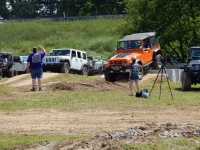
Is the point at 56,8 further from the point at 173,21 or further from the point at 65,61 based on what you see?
the point at 65,61

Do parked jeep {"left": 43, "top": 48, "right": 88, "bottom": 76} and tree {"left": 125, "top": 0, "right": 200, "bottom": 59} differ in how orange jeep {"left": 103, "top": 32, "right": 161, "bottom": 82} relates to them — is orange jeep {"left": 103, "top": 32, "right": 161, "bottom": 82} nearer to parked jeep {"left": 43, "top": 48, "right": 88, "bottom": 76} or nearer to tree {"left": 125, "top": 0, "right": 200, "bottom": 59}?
parked jeep {"left": 43, "top": 48, "right": 88, "bottom": 76}

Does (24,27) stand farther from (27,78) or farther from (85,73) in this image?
(27,78)

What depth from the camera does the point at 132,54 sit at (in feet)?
88.2

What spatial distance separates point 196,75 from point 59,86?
5.38 m

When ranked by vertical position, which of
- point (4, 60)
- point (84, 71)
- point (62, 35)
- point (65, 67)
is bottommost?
point (84, 71)

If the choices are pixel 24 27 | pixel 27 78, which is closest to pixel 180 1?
pixel 27 78

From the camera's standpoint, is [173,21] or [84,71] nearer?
[84,71]

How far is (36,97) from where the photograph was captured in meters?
17.6

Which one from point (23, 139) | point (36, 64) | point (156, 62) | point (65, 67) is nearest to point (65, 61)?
point (65, 67)

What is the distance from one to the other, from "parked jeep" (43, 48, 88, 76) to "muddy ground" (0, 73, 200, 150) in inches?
617

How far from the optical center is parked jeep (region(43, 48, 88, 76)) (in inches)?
1187

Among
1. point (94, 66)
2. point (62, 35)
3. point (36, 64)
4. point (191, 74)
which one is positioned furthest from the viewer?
point (62, 35)

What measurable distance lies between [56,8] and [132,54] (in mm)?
62816

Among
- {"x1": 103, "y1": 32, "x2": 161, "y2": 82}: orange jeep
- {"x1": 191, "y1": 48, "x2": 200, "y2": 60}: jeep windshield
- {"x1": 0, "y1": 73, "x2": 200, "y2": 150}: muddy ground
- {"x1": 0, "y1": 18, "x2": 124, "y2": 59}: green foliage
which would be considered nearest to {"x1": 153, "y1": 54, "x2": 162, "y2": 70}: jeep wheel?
{"x1": 103, "y1": 32, "x2": 161, "y2": 82}: orange jeep
